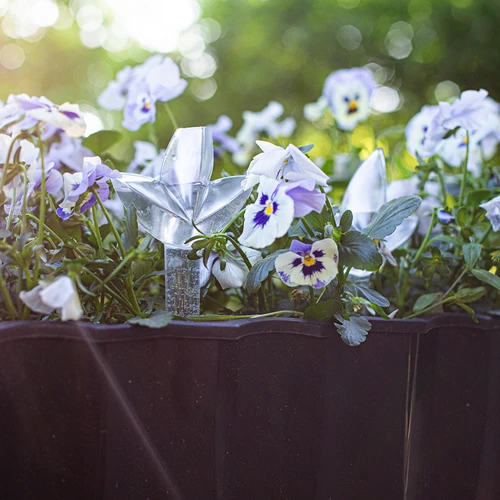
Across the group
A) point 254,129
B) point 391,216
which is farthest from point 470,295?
point 254,129

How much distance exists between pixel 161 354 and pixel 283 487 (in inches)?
6.7

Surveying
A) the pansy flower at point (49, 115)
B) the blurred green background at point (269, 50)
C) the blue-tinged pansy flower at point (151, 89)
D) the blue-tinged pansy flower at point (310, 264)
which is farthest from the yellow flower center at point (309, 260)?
the blurred green background at point (269, 50)

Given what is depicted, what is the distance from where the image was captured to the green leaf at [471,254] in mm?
591

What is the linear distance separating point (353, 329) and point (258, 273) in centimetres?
10

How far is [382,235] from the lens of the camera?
0.52 metres

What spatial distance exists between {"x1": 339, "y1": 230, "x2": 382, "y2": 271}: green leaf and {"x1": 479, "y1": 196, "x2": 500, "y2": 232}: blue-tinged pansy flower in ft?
0.62

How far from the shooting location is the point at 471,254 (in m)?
0.59

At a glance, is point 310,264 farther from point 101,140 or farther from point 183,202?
point 101,140

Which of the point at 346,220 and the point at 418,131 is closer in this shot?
the point at 346,220

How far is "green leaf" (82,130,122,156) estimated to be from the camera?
2.35ft

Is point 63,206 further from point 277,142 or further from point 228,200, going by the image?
point 277,142

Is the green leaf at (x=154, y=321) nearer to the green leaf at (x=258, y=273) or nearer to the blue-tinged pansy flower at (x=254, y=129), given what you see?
the green leaf at (x=258, y=273)

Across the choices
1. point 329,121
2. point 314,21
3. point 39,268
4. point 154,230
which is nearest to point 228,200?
point 154,230

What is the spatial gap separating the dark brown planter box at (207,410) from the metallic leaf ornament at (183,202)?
0.09 metres
